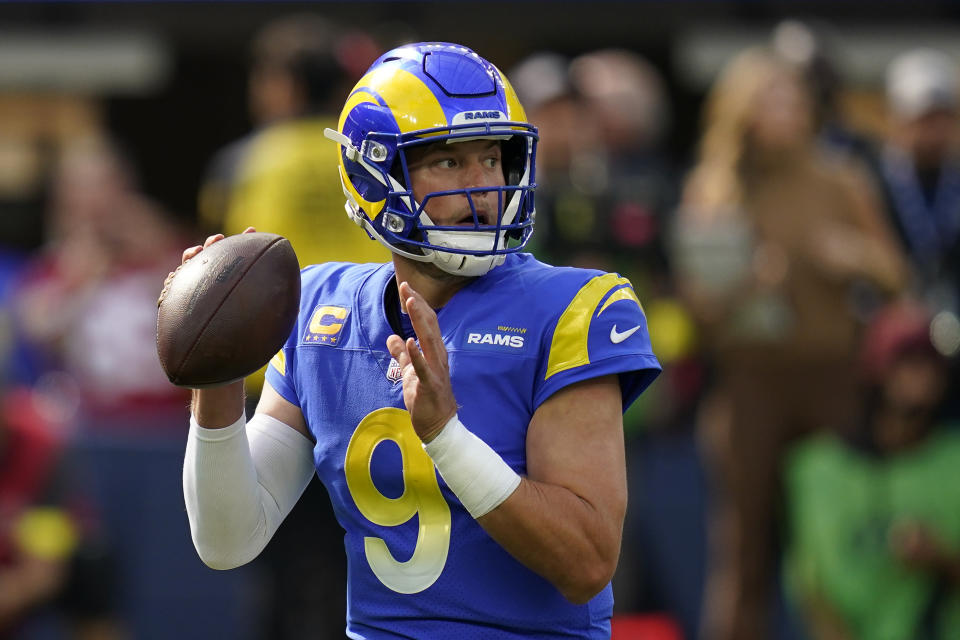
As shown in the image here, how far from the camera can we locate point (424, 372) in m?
2.46

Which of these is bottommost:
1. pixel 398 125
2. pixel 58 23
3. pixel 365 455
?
pixel 365 455

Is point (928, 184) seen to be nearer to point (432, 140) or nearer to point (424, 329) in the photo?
point (432, 140)

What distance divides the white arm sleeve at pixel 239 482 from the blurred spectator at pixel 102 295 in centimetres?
349

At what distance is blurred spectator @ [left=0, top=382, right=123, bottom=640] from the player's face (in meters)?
3.55

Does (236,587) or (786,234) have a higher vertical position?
(786,234)

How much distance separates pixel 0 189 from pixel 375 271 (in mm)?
7123

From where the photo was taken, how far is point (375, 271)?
9.79 feet

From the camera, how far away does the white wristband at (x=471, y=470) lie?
8.11ft

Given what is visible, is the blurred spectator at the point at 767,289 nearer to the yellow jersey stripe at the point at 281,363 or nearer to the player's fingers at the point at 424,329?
the yellow jersey stripe at the point at 281,363

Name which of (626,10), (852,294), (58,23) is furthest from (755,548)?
(58,23)

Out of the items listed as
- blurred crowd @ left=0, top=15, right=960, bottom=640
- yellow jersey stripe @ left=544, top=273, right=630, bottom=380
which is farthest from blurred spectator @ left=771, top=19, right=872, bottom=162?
yellow jersey stripe @ left=544, top=273, right=630, bottom=380

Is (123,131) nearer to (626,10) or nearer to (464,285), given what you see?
(626,10)

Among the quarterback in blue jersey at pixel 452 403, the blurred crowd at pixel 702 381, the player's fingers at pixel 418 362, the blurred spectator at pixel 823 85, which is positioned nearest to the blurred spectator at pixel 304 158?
the blurred crowd at pixel 702 381

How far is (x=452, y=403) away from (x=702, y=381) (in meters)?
4.09
